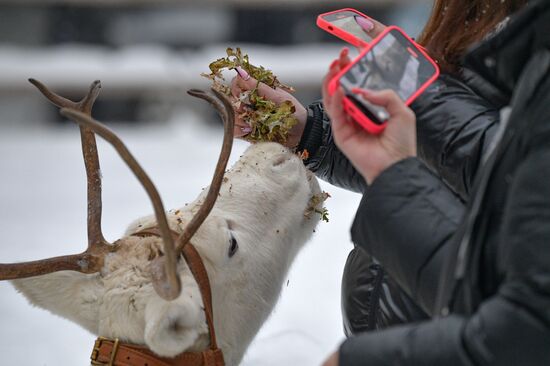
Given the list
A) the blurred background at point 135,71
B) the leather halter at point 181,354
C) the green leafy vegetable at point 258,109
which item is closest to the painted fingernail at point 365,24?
the green leafy vegetable at point 258,109

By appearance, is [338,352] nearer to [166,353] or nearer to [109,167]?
[166,353]

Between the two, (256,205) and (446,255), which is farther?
(256,205)

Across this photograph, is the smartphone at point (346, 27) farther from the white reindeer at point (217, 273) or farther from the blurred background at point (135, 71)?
the blurred background at point (135, 71)

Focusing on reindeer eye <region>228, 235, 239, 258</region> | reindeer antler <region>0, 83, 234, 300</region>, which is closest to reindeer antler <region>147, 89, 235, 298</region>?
reindeer antler <region>0, 83, 234, 300</region>

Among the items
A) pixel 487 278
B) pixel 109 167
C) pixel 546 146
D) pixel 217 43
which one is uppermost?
pixel 546 146

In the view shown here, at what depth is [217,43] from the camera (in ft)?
20.7

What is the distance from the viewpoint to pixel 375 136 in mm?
1101

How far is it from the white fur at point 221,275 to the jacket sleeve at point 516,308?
543 millimetres

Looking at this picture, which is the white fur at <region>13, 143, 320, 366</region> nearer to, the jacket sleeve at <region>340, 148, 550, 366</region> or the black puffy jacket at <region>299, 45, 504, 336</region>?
the black puffy jacket at <region>299, 45, 504, 336</region>

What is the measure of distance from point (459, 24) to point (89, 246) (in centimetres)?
90

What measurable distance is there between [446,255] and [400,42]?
1.23 feet

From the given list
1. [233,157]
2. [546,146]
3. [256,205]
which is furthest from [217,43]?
[546,146]

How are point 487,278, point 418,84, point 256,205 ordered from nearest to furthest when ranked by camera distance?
point 487,278, point 418,84, point 256,205

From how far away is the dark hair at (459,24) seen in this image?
1499 mm
